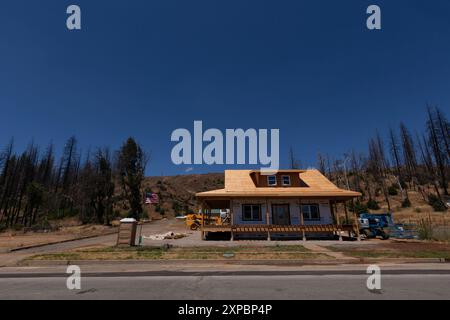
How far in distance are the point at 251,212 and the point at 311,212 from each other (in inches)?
220

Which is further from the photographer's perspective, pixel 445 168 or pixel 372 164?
pixel 372 164

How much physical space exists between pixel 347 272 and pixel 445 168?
67471 millimetres

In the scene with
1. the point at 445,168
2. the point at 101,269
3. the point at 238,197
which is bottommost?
the point at 101,269

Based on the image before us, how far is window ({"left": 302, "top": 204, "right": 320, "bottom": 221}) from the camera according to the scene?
914 inches

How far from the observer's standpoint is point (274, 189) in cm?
2366

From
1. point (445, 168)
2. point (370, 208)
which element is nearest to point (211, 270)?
point (370, 208)

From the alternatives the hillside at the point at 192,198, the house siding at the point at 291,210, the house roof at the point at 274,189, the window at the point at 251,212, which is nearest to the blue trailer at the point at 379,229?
the house siding at the point at 291,210

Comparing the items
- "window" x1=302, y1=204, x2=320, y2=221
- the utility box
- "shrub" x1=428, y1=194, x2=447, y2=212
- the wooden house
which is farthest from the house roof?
"shrub" x1=428, y1=194, x2=447, y2=212

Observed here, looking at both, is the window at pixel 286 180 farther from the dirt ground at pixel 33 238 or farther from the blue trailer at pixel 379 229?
the dirt ground at pixel 33 238

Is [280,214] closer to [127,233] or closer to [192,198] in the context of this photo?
[127,233]

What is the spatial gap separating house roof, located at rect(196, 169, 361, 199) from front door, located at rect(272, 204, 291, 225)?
1604 millimetres
